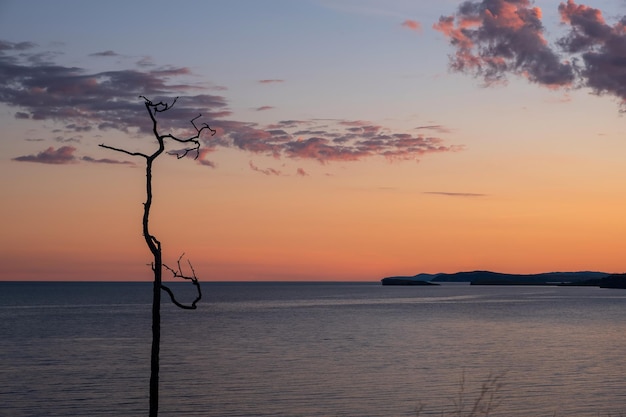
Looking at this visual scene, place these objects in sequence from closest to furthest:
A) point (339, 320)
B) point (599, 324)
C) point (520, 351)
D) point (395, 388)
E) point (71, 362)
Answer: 1. point (395, 388)
2. point (71, 362)
3. point (520, 351)
4. point (599, 324)
5. point (339, 320)

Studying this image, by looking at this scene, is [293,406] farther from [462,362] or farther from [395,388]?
[462,362]

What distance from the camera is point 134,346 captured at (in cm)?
6606

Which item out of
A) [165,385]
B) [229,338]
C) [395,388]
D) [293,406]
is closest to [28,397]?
[165,385]

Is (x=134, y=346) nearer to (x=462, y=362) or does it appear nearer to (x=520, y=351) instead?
(x=462, y=362)

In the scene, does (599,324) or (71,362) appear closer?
→ (71,362)

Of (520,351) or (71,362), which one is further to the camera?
(520,351)

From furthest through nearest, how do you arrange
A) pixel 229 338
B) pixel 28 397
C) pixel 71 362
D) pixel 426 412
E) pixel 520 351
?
1. pixel 229 338
2. pixel 520 351
3. pixel 71 362
4. pixel 28 397
5. pixel 426 412

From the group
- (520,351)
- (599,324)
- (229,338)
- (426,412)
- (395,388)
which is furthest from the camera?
(599,324)

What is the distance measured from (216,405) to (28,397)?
9.68 meters

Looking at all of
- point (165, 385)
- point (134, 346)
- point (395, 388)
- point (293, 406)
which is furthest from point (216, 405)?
point (134, 346)

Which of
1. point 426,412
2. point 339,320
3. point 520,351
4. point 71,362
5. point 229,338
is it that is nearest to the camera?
point 426,412

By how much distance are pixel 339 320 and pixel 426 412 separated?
7385 centimetres

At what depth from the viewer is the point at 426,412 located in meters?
34.9

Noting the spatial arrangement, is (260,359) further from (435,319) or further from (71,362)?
(435,319)
